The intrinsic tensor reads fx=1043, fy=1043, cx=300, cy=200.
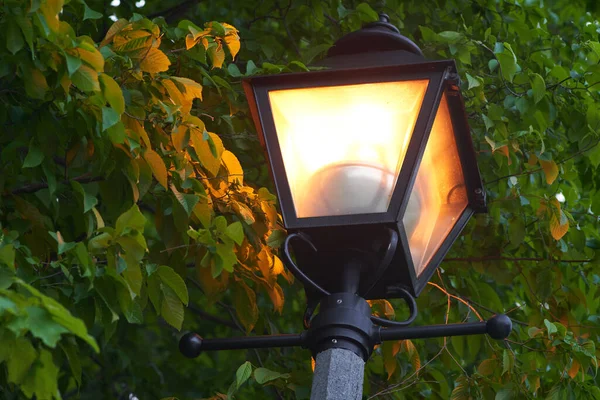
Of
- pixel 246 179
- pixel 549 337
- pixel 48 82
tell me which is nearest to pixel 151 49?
pixel 48 82

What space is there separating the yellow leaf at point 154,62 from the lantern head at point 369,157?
478mm

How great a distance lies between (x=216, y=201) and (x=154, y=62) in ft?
1.98

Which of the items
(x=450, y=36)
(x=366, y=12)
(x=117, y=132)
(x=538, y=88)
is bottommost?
(x=117, y=132)

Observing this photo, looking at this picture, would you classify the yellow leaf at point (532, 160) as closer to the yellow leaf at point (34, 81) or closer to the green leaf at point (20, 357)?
the yellow leaf at point (34, 81)

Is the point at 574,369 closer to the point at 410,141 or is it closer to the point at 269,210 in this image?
the point at 269,210

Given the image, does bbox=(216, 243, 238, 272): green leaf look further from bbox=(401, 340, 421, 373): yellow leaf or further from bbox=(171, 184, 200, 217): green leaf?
bbox=(401, 340, 421, 373): yellow leaf

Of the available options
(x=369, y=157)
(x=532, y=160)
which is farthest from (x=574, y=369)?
(x=369, y=157)

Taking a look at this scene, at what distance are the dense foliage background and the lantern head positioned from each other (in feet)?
1.24

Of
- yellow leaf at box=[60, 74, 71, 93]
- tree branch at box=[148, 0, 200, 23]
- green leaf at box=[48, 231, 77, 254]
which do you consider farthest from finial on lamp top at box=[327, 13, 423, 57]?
tree branch at box=[148, 0, 200, 23]

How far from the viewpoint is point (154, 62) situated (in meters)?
3.25

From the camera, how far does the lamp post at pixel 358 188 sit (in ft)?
8.52

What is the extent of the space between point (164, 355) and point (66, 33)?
3.68 meters

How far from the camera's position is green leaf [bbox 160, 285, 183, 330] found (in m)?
3.03

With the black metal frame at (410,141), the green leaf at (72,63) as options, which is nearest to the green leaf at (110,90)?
the green leaf at (72,63)
